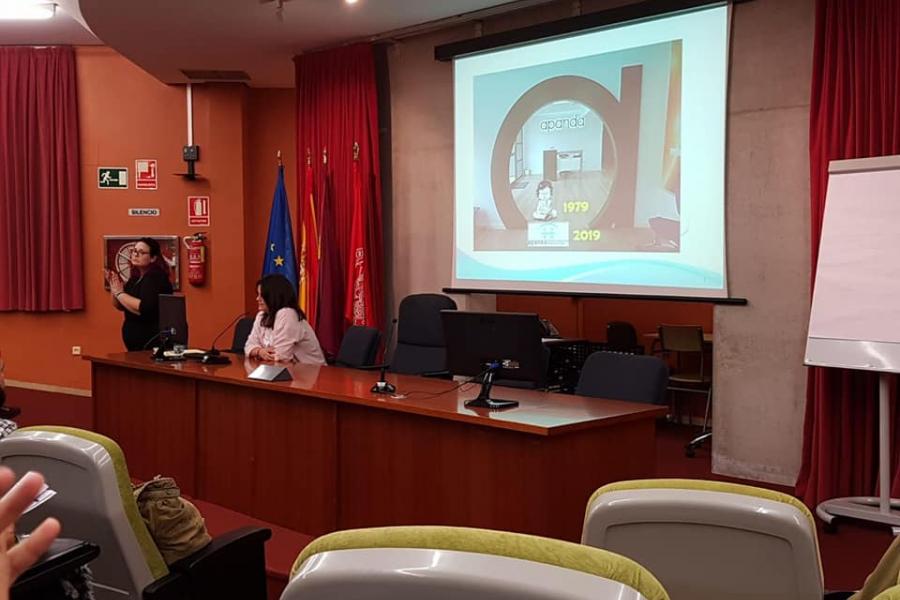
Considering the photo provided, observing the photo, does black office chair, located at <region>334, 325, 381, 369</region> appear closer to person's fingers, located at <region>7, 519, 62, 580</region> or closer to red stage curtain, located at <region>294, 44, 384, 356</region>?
red stage curtain, located at <region>294, 44, 384, 356</region>

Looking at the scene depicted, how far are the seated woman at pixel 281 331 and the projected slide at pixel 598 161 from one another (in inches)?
65.8

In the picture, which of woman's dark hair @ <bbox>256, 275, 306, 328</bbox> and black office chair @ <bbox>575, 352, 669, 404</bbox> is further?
woman's dark hair @ <bbox>256, 275, 306, 328</bbox>

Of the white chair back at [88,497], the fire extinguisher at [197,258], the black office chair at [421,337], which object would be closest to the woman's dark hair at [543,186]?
the black office chair at [421,337]

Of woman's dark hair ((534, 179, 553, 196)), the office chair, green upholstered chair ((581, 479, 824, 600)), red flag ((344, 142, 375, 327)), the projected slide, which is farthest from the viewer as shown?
red flag ((344, 142, 375, 327))

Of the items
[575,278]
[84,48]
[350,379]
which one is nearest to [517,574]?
[350,379]

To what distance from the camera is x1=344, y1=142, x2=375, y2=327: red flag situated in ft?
24.2

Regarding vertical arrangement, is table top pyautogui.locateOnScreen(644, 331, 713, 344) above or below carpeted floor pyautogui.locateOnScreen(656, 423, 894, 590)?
above

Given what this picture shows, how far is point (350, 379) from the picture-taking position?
4.64 metres

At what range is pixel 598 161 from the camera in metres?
5.96

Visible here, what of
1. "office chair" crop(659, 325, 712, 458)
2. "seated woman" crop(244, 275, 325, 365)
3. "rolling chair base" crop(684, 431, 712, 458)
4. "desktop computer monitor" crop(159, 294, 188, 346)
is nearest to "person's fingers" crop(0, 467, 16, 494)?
"seated woman" crop(244, 275, 325, 365)

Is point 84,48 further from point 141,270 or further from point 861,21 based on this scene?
point 861,21

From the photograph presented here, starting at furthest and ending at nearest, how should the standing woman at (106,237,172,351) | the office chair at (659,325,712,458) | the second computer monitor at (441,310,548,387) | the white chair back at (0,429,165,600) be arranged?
the office chair at (659,325,712,458) → the standing woman at (106,237,172,351) → the second computer monitor at (441,310,548,387) → the white chair back at (0,429,165,600)

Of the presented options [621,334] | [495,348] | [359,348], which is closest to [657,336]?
[621,334]

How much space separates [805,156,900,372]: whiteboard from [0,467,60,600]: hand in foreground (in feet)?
13.4
